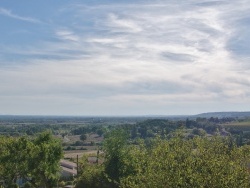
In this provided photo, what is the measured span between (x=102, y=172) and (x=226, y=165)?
2724 centimetres

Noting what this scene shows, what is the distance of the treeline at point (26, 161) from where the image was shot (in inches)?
1704

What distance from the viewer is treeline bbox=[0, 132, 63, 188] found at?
43.3 m

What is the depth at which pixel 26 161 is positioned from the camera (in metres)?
43.3

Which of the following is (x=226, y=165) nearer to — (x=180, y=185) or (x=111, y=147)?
(x=180, y=185)

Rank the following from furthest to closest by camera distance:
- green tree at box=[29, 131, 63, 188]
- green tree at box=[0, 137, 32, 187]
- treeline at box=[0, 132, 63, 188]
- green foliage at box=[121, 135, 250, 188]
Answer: green tree at box=[29, 131, 63, 188] < treeline at box=[0, 132, 63, 188] < green tree at box=[0, 137, 32, 187] < green foliage at box=[121, 135, 250, 188]

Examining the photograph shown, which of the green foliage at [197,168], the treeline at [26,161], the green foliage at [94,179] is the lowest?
the green foliage at [94,179]

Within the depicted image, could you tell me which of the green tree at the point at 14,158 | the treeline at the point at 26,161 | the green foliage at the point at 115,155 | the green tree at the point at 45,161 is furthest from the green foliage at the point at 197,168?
the green tree at the point at 14,158

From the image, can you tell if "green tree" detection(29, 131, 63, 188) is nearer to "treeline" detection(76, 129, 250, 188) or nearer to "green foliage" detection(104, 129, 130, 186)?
"green foliage" detection(104, 129, 130, 186)

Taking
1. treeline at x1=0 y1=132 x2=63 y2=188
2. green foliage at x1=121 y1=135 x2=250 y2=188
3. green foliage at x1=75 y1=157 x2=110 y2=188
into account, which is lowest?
green foliage at x1=75 y1=157 x2=110 y2=188

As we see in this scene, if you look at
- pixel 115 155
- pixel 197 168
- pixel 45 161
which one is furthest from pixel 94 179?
pixel 197 168

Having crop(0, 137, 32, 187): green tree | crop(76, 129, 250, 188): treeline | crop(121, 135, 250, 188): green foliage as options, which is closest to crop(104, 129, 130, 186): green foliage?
crop(0, 137, 32, 187): green tree

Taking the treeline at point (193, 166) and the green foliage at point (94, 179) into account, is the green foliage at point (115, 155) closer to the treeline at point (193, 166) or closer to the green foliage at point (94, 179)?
the green foliage at point (94, 179)

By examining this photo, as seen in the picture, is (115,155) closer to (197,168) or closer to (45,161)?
(45,161)

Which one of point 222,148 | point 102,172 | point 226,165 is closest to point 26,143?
point 102,172
